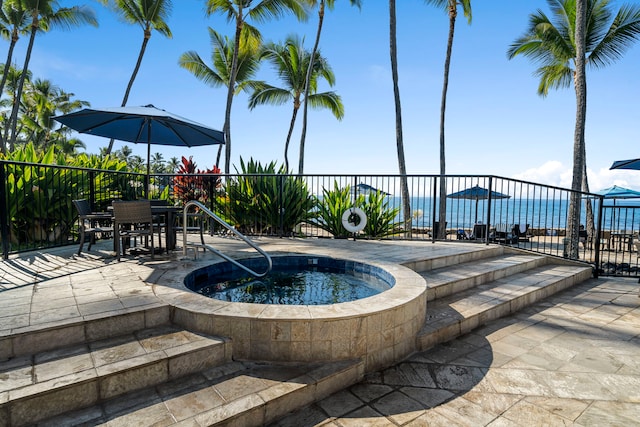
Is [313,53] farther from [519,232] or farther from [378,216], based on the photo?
[519,232]

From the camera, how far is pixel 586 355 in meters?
2.72

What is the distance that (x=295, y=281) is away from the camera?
3938 millimetres

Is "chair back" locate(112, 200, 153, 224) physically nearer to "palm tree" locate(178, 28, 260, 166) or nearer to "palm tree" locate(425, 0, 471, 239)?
"palm tree" locate(425, 0, 471, 239)

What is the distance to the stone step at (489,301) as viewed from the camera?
296 centimetres

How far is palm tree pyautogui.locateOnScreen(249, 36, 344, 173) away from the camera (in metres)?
17.5

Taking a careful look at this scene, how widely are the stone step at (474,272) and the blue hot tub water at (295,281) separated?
0.69 m

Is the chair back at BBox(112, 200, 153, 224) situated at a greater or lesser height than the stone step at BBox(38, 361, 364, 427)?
greater

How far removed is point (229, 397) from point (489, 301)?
9.86 feet

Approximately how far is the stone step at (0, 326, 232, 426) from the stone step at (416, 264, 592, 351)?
1.76m

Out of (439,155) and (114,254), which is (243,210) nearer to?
(114,254)

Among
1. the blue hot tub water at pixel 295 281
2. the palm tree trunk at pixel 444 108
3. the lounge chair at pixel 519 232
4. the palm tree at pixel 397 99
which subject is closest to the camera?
the blue hot tub water at pixel 295 281

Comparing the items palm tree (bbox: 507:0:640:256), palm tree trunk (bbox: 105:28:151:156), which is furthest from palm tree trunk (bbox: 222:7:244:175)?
palm tree (bbox: 507:0:640:256)

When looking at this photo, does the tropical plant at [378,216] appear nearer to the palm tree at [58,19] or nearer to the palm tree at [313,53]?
the palm tree at [313,53]

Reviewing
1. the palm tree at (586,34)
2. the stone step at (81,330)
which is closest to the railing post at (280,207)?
the stone step at (81,330)
